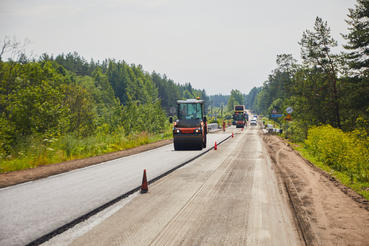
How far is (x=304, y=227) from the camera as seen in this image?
16.0 feet

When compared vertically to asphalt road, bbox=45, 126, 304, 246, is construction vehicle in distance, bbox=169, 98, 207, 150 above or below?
above

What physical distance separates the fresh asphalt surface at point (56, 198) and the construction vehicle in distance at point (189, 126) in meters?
6.31

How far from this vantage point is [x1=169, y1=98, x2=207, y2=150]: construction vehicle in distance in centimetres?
1712

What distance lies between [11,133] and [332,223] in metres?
16.2

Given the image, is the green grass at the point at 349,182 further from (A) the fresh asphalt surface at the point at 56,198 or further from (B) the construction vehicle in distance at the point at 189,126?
(B) the construction vehicle in distance at the point at 189,126

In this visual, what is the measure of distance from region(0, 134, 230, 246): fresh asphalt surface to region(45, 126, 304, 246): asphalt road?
0.61 metres

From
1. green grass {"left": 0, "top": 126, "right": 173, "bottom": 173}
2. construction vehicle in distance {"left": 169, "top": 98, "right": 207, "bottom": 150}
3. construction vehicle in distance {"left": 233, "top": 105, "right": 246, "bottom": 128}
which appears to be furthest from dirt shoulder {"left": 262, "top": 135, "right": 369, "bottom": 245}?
construction vehicle in distance {"left": 233, "top": 105, "right": 246, "bottom": 128}

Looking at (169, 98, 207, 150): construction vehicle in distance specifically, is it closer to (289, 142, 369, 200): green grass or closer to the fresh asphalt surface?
the fresh asphalt surface

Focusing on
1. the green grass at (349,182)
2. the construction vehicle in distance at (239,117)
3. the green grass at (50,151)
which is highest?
the construction vehicle in distance at (239,117)

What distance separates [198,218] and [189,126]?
12090 millimetres

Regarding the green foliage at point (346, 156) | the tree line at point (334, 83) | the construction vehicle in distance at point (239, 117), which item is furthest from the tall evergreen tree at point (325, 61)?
the construction vehicle in distance at point (239, 117)

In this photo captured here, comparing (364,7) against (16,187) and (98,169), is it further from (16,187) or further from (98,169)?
(16,187)

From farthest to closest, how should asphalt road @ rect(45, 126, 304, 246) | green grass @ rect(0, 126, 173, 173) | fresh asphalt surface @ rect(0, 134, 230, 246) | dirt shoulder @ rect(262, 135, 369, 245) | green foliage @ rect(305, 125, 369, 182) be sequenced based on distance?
green grass @ rect(0, 126, 173, 173)
green foliage @ rect(305, 125, 369, 182)
fresh asphalt surface @ rect(0, 134, 230, 246)
dirt shoulder @ rect(262, 135, 369, 245)
asphalt road @ rect(45, 126, 304, 246)

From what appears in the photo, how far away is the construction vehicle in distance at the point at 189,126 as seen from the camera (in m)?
17.1
